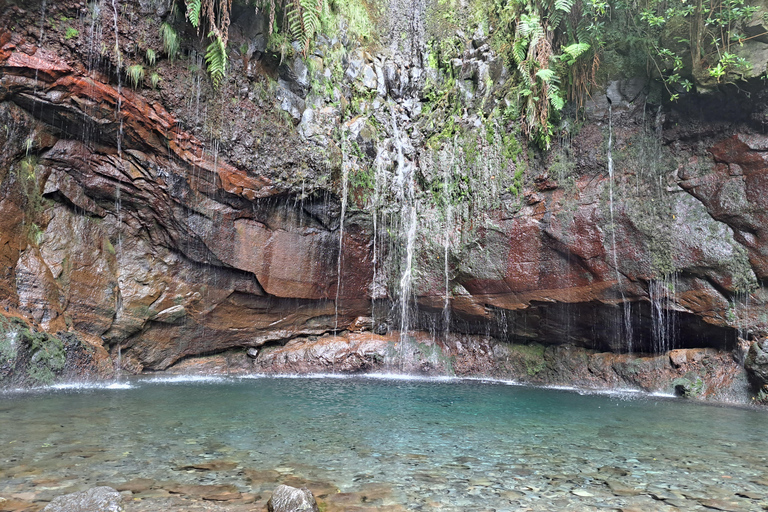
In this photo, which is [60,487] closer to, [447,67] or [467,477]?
[467,477]

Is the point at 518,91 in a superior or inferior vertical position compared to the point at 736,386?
superior

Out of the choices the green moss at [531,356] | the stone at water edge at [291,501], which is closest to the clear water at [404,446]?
the stone at water edge at [291,501]

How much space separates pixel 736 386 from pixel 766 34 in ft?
22.1

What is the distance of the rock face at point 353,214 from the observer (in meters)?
8.80

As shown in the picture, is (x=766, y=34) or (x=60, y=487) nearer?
(x=60, y=487)

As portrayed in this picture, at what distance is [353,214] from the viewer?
37.1 ft

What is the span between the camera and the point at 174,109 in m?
9.30

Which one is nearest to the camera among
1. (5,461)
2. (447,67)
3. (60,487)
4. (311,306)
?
(60,487)

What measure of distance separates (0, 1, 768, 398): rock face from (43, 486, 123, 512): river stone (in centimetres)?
717

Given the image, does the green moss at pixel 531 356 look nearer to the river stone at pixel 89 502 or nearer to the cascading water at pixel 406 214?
the cascading water at pixel 406 214

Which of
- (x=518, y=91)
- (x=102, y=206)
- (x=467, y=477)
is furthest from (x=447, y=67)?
(x=467, y=477)

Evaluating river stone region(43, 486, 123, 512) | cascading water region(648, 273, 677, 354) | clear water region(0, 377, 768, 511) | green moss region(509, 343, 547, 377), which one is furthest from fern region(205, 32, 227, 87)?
cascading water region(648, 273, 677, 354)

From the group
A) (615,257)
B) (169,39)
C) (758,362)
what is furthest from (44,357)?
(758,362)

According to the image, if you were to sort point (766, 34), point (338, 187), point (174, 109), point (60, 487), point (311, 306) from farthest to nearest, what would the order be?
1. point (311, 306)
2. point (338, 187)
3. point (174, 109)
4. point (766, 34)
5. point (60, 487)
